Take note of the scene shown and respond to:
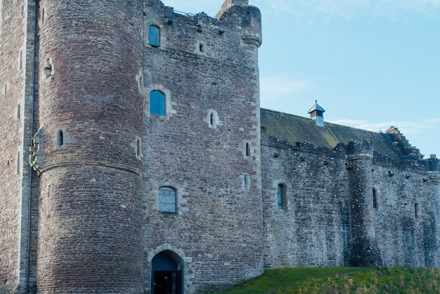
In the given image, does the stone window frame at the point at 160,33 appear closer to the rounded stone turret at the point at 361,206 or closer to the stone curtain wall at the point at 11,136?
the stone curtain wall at the point at 11,136

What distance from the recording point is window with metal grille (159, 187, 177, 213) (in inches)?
1069

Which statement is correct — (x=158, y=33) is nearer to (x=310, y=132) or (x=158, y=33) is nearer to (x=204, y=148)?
(x=204, y=148)

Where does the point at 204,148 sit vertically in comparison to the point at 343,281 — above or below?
above

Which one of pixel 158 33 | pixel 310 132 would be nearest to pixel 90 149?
pixel 158 33

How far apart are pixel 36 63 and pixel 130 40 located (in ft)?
12.7

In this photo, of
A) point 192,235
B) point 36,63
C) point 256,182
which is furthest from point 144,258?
point 36,63

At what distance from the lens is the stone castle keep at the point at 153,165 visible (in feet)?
78.4

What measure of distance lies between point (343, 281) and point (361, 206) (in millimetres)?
9165

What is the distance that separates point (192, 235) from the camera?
27453 mm

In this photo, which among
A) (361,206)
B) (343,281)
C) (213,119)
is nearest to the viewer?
(343,281)

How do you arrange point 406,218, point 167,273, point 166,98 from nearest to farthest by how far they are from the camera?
point 167,273 < point 166,98 < point 406,218

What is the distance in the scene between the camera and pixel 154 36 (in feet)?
94.0

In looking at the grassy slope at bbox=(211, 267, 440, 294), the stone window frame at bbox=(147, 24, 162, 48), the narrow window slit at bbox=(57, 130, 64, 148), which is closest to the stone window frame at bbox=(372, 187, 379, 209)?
the grassy slope at bbox=(211, 267, 440, 294)

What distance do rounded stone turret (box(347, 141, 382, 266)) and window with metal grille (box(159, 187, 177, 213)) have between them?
35.9ft
